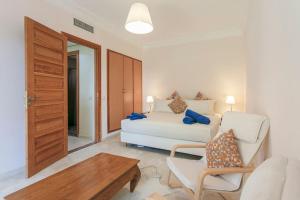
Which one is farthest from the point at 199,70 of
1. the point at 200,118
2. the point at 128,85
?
the point at 200,118

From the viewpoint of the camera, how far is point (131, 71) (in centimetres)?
504

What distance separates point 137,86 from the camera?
539 centimetres

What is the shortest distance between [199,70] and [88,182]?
416 centimetres

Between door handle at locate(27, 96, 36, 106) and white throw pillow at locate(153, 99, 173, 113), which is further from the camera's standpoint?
white throw pillow at locate(153, 99, 173, 113)

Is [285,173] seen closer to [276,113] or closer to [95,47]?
[276,113]

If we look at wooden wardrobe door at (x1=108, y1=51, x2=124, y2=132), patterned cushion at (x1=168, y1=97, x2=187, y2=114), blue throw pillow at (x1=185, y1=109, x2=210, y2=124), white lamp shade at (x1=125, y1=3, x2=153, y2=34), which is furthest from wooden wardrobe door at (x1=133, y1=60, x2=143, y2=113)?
white lamp shade at (x1=125, y1=3, x2=153, y2=34)

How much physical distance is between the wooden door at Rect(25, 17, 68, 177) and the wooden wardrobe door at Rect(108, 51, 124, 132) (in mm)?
1368

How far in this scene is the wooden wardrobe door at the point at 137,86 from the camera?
206 inches

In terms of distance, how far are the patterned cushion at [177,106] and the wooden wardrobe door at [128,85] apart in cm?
123

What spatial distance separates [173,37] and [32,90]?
149 inches

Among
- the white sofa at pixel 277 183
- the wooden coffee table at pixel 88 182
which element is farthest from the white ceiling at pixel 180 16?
the white sofa at pixel 277 183

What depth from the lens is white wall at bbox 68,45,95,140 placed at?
3928 millimetres

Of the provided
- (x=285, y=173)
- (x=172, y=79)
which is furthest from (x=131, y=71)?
(x=285, y=173)

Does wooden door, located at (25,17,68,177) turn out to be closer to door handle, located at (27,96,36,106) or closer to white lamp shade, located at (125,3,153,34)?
door handle, located at (27,96,36,106)
